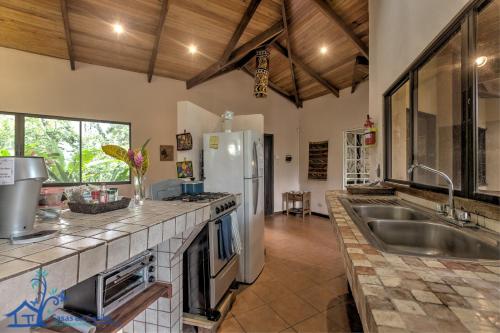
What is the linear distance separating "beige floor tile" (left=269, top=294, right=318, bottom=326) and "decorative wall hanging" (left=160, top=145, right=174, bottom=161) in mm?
3580

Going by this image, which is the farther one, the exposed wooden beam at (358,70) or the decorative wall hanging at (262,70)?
the decorative wall hanging at (262,70)

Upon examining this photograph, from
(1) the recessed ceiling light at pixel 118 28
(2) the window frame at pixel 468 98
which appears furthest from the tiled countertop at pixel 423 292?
(1) the recessed ceiling light at pixel 118 28

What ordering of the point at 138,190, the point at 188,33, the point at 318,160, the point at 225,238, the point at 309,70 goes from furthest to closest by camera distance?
the point at 318,160
the point at 309,70
the point at 188,33
the point at 225,238
the point at 138,190

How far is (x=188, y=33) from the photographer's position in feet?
12.8

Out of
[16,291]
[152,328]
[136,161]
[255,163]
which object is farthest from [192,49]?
[16,291]

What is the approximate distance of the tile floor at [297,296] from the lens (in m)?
1.96

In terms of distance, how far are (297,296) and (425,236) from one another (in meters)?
1.50

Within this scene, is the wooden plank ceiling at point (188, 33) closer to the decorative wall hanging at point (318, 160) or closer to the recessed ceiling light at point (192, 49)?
the recessed ceiling light at point (192, 49)

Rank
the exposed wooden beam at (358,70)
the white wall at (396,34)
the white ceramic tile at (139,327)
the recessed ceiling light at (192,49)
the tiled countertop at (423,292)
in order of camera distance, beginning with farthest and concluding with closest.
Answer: the exposed wooden beam at (358,70), the recessed ceiling light at (192,49), the white wall at (396,34), the white ceramic tile at (139,327), the tiled countertop at (423,292)

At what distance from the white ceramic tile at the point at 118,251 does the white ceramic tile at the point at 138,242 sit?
0.02 metres

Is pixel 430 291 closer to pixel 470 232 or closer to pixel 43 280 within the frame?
pixel 470 232

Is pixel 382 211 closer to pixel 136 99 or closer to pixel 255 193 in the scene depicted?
pixel 255 193

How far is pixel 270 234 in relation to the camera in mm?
4496

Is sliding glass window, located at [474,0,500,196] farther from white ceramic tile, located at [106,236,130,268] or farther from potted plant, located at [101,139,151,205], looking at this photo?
potted plant, located at [101,139,151,205]
